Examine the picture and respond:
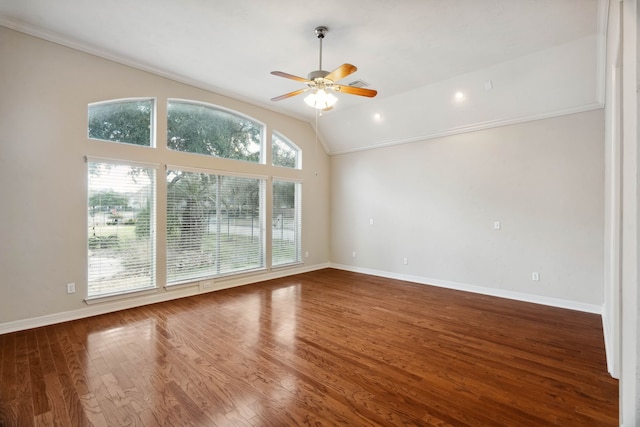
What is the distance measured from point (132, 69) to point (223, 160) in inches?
71.1

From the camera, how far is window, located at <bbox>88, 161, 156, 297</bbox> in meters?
3.86

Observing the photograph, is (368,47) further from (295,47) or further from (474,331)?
(474,331)

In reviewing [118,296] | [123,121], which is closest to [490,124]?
[123,121]

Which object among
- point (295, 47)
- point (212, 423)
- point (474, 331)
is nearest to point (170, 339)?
point (212, 423)

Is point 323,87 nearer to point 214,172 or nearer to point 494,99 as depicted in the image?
point 214,172

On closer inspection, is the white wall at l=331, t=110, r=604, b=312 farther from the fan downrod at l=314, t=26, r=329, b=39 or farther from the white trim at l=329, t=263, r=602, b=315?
the fan downrod at l=314, t=26, r=329, b=39

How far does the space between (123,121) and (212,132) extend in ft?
4.45

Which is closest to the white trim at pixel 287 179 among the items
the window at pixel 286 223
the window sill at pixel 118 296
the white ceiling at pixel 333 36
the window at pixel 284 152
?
the window at pixel 286 223

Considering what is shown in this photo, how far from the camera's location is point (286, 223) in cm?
634

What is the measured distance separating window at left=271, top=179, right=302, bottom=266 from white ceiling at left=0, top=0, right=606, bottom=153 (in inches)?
87.4

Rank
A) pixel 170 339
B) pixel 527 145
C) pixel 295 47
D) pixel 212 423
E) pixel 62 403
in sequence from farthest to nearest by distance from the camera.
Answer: pixel 527 145 → pixel 295 47 → pixel 170 339 → pixel 62 403 → pixel 212 423

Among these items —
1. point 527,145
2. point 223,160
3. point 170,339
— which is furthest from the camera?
point 223,160

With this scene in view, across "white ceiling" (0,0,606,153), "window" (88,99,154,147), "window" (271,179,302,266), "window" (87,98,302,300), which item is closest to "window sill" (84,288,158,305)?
"window" (87,98,302,300)

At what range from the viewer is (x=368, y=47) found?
11.9 ft
